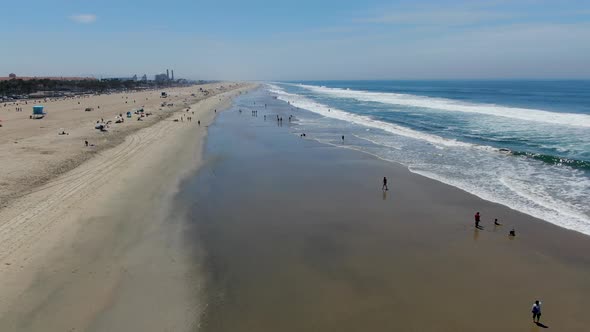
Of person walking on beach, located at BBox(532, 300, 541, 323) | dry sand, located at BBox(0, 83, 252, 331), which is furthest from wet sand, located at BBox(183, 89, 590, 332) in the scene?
dry sand, located at BBox(0, 83, 252, 331)

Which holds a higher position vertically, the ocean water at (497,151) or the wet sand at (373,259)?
the ocean water at (497,151)

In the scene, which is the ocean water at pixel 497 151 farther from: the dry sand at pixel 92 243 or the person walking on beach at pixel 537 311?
the dry sand at pixel 92 243

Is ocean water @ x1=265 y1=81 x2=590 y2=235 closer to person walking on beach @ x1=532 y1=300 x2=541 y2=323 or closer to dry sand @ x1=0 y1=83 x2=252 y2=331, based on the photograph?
person walking on beach @ x1=532 y1=300 x2=541 y2=323

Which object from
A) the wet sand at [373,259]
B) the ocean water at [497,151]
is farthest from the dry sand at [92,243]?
the ocean water at [497,151]

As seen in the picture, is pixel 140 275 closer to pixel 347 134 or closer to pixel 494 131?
pixel 347 134

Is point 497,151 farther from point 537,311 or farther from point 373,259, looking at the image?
point 537,311

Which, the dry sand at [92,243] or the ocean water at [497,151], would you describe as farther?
the ocean water at [497,151]

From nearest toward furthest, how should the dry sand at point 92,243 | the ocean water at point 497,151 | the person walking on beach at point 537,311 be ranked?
the person walking on beach at point 537,311 → the dry sand at point 92,243 → the ocean water at point 497,151

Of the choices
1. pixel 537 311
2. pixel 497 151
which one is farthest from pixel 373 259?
pixel 497 151

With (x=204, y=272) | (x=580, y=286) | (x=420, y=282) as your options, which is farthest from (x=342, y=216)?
(x=580, y=286)
